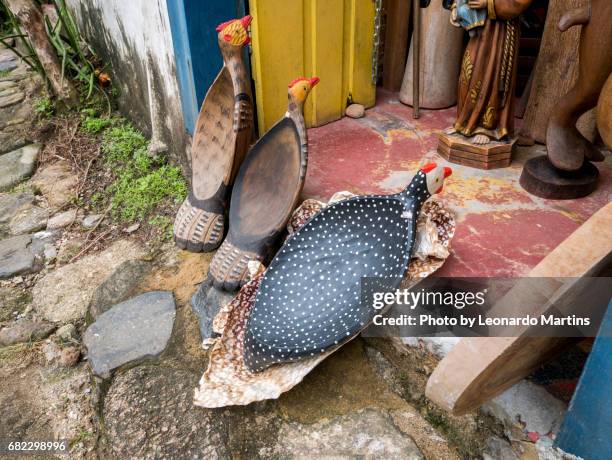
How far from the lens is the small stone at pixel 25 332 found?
6.09 ft

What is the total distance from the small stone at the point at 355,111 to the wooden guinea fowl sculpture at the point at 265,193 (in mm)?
824

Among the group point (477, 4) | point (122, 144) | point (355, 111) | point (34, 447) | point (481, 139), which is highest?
point (477, 4)

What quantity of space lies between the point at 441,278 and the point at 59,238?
1908 mm

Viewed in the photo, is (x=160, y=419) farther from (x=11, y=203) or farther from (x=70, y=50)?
(x=70, y=50)

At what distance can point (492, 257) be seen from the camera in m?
1.55

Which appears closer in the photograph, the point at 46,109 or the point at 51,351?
the point at 51,351

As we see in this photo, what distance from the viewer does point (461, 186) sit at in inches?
75.6

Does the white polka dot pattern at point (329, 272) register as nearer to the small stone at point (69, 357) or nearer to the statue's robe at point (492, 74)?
the statue's robe at point (492, 74)

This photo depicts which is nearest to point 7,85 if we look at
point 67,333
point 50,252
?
point 50,252

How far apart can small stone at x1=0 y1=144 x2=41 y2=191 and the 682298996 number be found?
1862mm

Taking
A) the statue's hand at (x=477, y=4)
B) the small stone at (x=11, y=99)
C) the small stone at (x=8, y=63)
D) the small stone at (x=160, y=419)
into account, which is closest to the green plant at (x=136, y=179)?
the small stone at (x=160, y=419)

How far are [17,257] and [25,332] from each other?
578 millimetres

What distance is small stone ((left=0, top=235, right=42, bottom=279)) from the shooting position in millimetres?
2221

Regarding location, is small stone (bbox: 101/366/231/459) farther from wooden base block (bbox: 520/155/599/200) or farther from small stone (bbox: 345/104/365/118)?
small stone (bbox: 345/104/365/118)
